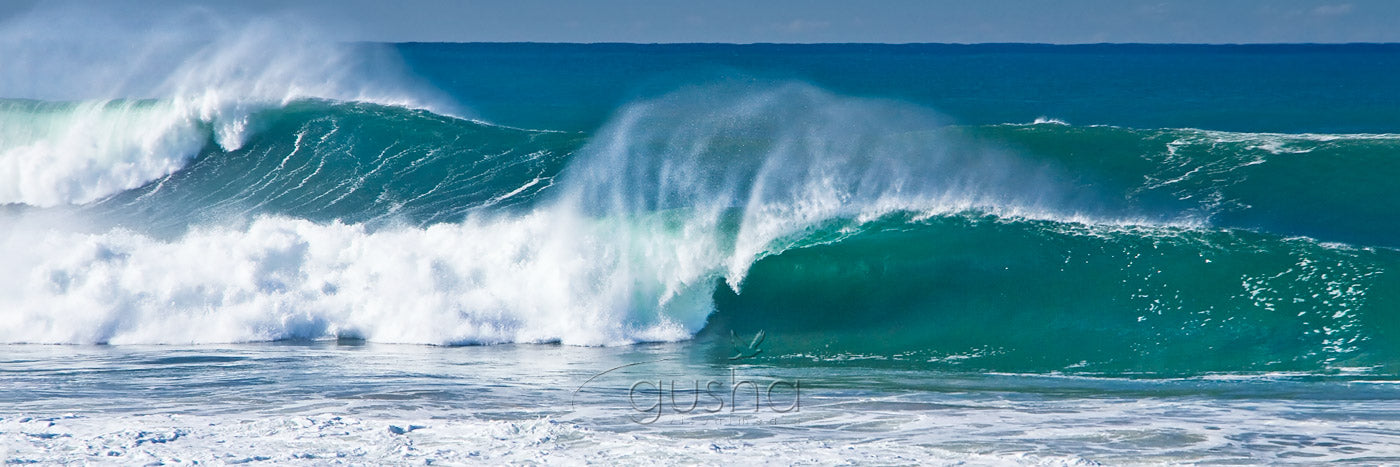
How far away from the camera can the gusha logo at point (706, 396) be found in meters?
7.50

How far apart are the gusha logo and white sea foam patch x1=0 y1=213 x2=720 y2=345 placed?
6.55 ft

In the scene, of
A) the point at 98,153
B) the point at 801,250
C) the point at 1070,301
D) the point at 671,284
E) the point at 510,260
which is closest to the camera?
the point at 1070,301

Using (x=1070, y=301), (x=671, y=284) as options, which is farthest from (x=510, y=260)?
(x=1070, y=301)

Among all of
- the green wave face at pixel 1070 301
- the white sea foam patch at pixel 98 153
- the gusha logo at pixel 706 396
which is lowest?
the gusha logo at pixel 706 396

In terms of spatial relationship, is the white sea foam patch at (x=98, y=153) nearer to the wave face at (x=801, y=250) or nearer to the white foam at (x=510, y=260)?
the wave face at (x=801, y=250)

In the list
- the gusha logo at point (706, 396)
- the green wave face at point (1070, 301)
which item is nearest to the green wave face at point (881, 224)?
the green wave face at point (1070, 301)

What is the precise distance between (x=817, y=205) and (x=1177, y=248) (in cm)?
361

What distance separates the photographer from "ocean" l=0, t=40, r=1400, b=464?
695cm

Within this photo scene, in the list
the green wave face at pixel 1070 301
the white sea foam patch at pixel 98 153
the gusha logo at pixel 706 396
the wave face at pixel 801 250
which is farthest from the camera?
the white sea foam patch at pixel 98 153

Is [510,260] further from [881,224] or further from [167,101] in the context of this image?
[167,101]

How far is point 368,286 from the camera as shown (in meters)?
11.5

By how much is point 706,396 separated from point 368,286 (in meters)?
4.73

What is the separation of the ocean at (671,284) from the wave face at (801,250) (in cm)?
5

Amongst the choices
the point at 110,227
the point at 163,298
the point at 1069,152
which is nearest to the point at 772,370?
the point at 163,298
